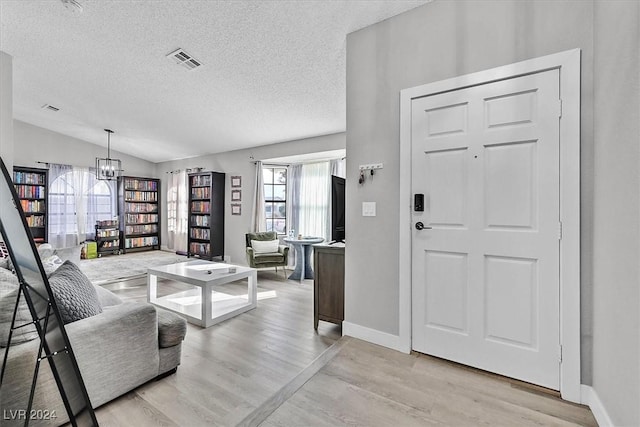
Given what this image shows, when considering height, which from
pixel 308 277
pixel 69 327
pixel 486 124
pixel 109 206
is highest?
pixel 486 124

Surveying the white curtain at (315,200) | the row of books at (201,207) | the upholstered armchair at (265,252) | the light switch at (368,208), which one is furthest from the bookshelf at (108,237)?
the light switch at (368,208)

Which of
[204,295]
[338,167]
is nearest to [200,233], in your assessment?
[338,167]

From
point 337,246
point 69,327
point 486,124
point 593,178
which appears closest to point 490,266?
point 593,178

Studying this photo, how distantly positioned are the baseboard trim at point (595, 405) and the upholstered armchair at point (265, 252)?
4030 mm

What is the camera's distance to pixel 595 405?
4.95ft

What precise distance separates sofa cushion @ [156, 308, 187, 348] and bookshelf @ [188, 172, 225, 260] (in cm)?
451

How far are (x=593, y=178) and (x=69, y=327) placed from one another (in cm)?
301

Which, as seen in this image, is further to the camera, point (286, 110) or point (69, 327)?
point (286, 110)

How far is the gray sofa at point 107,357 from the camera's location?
1367 mm

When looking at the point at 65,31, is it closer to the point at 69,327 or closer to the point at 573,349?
the point at 69,327

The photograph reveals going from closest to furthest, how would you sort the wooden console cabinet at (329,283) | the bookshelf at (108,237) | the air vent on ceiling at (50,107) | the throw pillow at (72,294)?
the throw pillow at (72,294) → the wooden console cabinet at (329,283) → the air vent on ceiling at (50,107) → the bookshelf at (108,237)

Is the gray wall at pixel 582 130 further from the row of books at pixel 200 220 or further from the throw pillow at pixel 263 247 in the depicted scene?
the row of books at pixel 200 220

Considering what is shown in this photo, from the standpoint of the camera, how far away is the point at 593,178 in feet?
5.24

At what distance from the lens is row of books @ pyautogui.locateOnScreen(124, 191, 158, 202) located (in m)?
7.44
